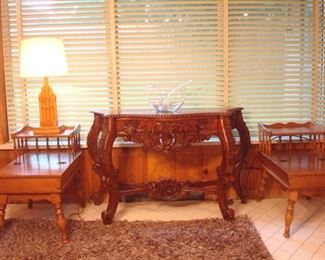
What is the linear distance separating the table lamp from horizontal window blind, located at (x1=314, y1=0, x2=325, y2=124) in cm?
203

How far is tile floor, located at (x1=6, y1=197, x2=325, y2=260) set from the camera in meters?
2.23

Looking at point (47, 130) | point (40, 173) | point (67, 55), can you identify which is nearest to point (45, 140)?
point (47, 130)

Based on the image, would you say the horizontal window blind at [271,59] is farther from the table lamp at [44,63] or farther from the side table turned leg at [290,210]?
the table lamp at [44,63]

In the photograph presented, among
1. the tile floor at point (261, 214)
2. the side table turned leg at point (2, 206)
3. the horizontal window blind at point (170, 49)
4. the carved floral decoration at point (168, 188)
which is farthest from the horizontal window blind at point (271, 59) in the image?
the side table turned leg at point (2, 206)

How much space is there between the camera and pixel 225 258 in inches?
80.5

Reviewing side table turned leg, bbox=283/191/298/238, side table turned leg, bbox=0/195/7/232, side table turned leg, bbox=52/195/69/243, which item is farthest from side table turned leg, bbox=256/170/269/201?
side table turned leg, bbox=0/195/7/232

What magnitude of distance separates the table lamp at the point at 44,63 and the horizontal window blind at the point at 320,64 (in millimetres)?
2027

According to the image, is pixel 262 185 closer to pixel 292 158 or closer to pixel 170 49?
pixel 292 158

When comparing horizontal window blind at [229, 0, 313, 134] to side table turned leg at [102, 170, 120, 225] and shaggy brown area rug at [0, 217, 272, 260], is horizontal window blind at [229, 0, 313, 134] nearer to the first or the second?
shaggy brown area rug at [0, 217, 272, 260]

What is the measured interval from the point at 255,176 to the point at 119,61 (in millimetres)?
1493

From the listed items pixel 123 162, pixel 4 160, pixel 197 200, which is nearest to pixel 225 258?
pixel 197 200

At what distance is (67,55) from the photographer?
295 cm

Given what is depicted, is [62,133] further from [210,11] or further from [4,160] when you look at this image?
[210,11]

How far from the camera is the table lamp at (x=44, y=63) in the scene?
2488 mm
